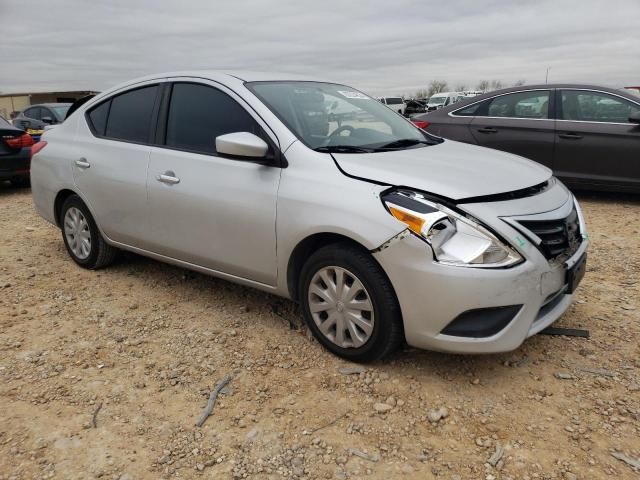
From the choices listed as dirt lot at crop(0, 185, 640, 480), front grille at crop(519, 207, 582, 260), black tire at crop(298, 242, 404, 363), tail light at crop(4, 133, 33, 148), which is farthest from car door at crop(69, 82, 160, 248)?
tail light at crop(4, 133, 33, 148)

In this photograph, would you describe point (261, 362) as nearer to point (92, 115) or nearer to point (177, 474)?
point (177, 474)

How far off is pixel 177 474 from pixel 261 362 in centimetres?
92

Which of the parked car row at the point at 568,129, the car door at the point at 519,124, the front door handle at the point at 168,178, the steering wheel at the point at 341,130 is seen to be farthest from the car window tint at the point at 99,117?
the car door at the point at 519,124

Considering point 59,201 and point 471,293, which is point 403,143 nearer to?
point 471,293

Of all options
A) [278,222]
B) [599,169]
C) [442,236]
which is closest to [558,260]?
[442,236]

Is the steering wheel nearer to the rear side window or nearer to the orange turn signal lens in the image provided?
the orange turn signal lens

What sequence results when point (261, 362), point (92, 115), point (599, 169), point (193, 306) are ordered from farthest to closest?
point (599, 169) < point (92, 115) < point (193, 306) < point (261, 362)

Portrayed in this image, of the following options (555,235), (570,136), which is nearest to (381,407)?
(555,235)

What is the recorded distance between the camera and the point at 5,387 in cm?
282

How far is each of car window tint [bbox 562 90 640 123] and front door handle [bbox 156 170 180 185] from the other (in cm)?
490

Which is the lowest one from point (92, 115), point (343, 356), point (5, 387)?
point (5, 387)

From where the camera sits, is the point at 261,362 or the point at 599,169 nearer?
the point at 261,362

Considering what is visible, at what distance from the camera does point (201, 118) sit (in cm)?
352

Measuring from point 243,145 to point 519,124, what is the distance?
4.70m
